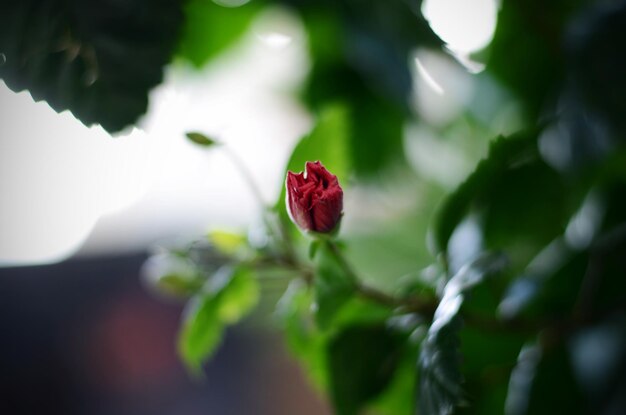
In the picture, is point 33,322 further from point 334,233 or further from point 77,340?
point 334,233

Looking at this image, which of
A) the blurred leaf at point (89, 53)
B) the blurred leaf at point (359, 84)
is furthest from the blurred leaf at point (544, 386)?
the blurred leaf at point (89, 53)

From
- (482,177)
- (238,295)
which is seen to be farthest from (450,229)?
(238,295)

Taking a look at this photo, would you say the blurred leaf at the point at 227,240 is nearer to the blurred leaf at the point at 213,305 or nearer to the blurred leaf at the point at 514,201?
the blurred leaf at the point at 213,305

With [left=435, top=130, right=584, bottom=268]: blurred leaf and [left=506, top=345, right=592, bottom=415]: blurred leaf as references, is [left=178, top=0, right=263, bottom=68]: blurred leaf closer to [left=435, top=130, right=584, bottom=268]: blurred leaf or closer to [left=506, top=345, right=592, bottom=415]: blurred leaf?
[left=435, top=130, right=584, bottom=268]: blurred leaf

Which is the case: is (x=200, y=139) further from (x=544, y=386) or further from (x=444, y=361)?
(x=544, y=386)

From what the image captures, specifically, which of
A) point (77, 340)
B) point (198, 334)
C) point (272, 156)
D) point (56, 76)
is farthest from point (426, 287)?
point (77, 340)
